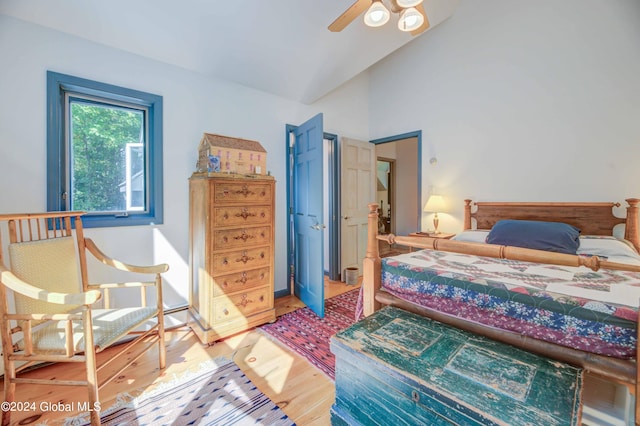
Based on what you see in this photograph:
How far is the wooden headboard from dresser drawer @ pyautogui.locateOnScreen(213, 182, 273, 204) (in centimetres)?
258

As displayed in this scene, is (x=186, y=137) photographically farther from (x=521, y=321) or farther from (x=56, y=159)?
(x=521, y=321)

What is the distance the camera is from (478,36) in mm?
3289

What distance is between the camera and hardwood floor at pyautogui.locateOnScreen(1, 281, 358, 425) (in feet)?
5.07

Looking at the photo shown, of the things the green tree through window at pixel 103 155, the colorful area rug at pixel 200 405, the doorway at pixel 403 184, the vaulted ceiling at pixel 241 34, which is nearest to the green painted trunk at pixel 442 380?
the colorful area rug at pixel 200 405

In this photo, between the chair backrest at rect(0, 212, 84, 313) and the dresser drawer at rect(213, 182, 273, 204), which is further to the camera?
the dresser drawer at rect(213, 182, 273, 204)

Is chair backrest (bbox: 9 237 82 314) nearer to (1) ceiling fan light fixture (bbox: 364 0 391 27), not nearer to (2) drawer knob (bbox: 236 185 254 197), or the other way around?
(2) drawer knob (bbox: 236 185 254 197)

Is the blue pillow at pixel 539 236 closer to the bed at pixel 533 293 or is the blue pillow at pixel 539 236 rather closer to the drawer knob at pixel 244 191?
the bed at pixel 533 293

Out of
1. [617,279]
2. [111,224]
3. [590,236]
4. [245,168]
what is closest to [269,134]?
[245,168]

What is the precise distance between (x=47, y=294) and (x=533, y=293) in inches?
95.9

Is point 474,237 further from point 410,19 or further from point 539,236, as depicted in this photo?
point 410,19

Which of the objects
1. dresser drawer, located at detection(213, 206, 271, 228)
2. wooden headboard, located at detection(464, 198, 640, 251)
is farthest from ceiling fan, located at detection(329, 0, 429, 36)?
wooden headboard, located at detection(464, 198, 640, 251)

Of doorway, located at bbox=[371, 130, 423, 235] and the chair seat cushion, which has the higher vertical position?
doorway, located at bbox=[371, 130, 423, 235]

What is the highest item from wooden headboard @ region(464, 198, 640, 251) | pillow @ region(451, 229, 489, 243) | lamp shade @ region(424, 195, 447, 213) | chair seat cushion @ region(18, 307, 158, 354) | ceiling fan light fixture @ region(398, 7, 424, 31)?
ceiling fan light fixture @ region(398, 7, 424, 31)

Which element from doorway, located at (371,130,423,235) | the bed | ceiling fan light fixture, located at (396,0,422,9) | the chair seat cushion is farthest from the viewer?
Answer: doorway, located at (371,130,423,235)
